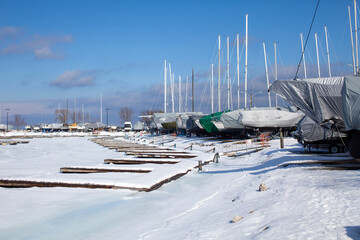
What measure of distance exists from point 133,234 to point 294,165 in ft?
28.6

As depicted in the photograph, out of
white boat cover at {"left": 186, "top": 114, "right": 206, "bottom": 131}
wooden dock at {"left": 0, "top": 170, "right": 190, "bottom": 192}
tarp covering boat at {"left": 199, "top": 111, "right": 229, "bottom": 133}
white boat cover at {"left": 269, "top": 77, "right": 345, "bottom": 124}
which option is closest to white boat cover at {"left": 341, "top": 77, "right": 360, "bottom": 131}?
white boat cover at {"left": 269, "top": 77, "right": 345, "bottom": 124}

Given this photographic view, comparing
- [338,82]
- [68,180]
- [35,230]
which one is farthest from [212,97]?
[35,230]

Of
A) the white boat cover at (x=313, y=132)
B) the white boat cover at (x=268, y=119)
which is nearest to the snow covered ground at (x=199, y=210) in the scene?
the white boat cover at (x=313, y=132)

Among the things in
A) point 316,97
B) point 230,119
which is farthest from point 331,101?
point 230,119

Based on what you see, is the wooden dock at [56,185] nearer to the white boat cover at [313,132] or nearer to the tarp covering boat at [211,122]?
the white boat cover at [313,132]

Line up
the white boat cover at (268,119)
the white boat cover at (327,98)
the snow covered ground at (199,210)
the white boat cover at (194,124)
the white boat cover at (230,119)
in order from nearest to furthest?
the snow covered ground at (199,210)
the white boat cover at (327,98)
the white boat cover at (268,119)
the white boat cover at (230,119)
the white boat cover at (194,124)

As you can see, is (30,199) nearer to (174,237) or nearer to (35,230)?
(35,230)

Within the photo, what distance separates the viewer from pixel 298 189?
29.9ft

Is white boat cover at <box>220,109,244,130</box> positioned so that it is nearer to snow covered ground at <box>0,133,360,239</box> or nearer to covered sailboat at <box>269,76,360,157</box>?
covered sailboat at <box>269,76,360,157</box>

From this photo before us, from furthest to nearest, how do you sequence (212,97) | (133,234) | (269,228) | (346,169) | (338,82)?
(212,97) → (338,82) → (346,169) → (133,234) → (269,228)

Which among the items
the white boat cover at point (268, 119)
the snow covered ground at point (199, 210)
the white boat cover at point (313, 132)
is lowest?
the snow covered ground at point (199, 210)

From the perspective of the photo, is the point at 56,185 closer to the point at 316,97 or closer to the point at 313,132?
the point at 316,97

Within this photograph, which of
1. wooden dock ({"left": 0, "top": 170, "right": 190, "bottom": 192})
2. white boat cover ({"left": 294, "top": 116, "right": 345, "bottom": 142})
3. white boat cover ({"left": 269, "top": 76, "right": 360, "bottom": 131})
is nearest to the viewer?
white boat cover ({"left": 269, "top": 76, "right": 360, "bottom": 131})

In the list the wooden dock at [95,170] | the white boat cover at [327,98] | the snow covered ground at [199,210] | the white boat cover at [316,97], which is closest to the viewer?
the snow covered ground at [199,210]
